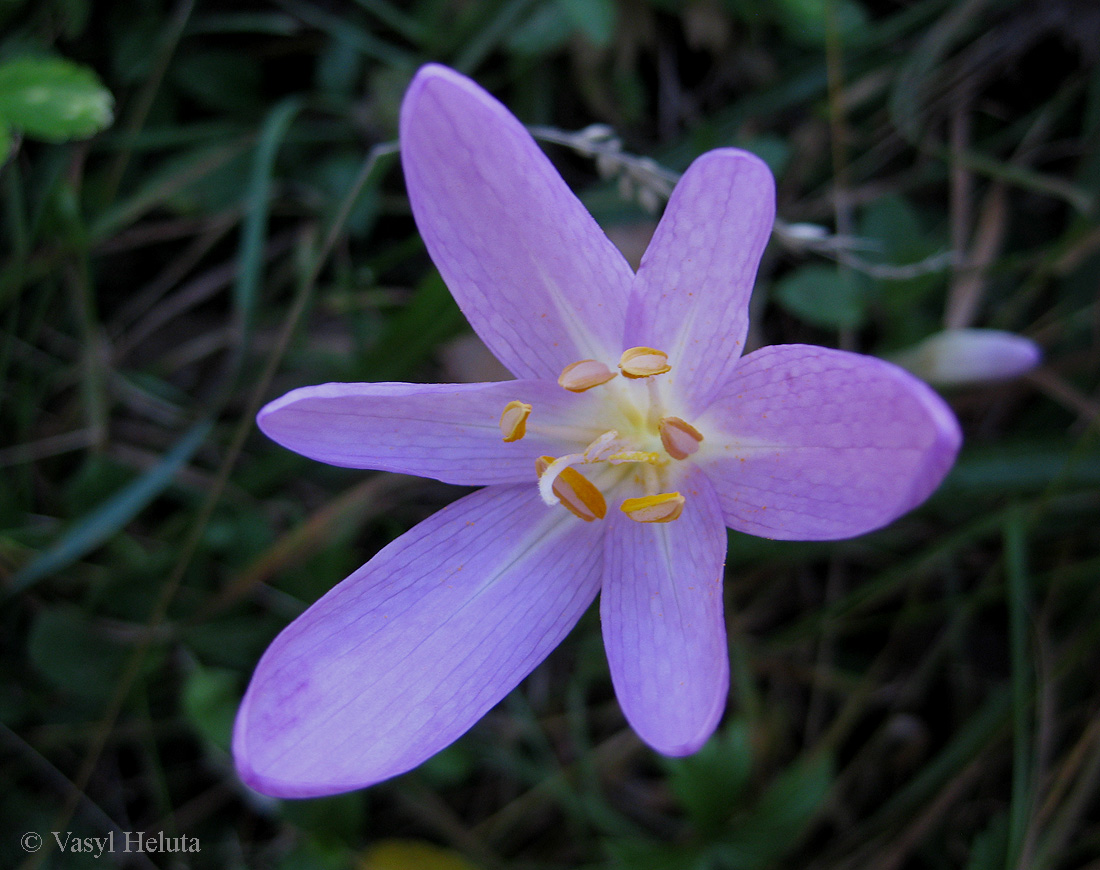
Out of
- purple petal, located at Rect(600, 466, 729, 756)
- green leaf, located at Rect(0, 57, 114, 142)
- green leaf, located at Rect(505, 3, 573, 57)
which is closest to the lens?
purple petal, located at Rect(600, 466, 729, 756)

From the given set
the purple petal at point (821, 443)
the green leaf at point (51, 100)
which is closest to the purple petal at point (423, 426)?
the purple petal at point (821, 443)

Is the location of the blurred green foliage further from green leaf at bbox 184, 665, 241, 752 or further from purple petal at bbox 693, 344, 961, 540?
purple petal at bbox 693, 344, 961, 540

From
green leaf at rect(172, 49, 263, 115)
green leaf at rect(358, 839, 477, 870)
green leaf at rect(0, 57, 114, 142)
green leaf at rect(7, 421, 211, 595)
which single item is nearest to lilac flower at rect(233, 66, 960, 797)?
green leaf at rect(0, 57, 114, 142)

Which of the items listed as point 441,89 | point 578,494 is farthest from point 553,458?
point 441,89

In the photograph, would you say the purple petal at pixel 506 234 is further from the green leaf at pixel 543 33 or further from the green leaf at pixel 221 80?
the green leaf at pixel 221 80

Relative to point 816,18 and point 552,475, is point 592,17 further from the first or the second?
point 552,475

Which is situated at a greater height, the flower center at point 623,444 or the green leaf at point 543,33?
the green leaf at point 543,33
